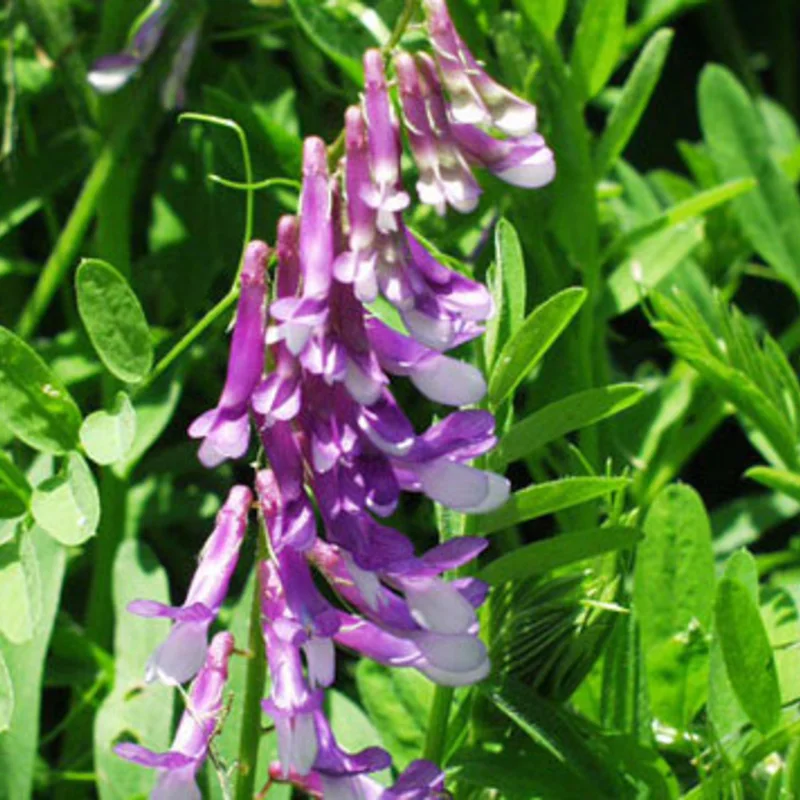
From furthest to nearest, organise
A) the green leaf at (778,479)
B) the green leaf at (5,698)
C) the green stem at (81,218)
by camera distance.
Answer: the green stem at (81,218) < the green leaf at (778,479) < the green leaf at (5,698)

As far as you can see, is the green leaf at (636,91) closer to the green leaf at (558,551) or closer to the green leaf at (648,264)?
the green leaf at (648,264)

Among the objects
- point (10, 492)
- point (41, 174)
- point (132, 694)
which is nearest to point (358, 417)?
point (10, 492)

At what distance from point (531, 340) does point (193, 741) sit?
26cm

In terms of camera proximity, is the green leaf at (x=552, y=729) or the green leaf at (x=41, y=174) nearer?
the green leaf at (x=552, y=729)

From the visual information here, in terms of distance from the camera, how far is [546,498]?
0.88 metres

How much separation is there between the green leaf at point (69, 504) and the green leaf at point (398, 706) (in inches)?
8.1

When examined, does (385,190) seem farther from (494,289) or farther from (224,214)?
(224,214)

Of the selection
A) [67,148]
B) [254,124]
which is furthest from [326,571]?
[67,148]

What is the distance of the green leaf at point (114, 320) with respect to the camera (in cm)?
90

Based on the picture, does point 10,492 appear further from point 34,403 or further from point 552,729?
point 552,729

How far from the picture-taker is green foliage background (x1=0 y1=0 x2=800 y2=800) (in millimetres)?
896

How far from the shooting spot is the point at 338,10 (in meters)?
1.16

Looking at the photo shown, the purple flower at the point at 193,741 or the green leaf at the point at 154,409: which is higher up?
the purple flower at the point at 193,741

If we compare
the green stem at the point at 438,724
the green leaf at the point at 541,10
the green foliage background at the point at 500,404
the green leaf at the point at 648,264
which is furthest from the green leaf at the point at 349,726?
the green leaf at the point at 541,10
